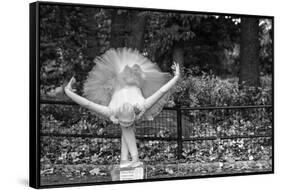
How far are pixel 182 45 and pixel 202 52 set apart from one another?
270 mm

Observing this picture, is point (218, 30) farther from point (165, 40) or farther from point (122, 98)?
point (122, 98)

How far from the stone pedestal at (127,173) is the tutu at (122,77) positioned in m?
0.58

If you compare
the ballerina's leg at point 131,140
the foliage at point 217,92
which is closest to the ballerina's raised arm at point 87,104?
the ballerina's leg at point 131,140

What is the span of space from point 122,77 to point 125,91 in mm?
157

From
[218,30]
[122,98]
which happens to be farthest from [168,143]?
[218,30]

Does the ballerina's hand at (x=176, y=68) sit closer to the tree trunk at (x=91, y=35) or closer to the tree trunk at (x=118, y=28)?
the tree trunk at (x=118, y=28)

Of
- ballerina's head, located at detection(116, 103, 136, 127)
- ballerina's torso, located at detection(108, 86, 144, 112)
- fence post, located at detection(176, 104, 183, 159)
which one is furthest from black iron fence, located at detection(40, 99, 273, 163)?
ballerina's torso, located at detection(108, 86, 144, 112)

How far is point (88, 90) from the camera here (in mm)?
8242

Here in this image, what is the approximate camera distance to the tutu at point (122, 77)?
829 cm

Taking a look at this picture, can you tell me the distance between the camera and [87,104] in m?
8.23

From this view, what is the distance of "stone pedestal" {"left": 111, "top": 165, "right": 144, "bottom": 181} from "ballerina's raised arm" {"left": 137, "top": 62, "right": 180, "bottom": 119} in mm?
589

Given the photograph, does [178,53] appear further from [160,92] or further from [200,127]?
[200,127]

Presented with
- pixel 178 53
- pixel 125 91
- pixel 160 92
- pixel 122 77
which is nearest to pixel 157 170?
pixel 160 92

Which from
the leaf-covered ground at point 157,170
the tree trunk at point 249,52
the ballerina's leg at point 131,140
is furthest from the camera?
the tree trunk at point 249,52
